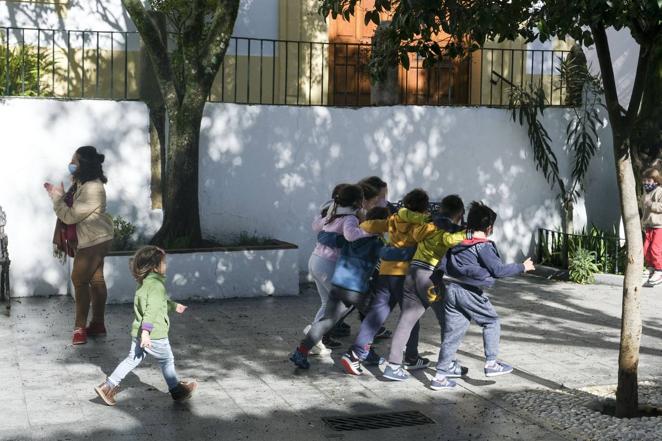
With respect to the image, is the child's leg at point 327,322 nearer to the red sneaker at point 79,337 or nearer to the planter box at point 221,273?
the red sneaker at point 79,337

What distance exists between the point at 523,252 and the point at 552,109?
2.09m

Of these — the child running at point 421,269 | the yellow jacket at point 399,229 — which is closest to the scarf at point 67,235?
the yellow jacket at point 399,229

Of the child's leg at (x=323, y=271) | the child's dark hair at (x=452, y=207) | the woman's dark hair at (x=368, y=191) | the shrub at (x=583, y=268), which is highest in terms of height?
the woman's dark hair at (x=368, y=191)

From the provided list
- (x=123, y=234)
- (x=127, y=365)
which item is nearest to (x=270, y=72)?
(x=123, y=234)

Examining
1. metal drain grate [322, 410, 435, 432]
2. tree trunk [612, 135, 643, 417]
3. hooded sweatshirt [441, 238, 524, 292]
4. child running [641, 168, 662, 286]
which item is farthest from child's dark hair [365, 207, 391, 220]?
child running [641, 168, 662, 286]

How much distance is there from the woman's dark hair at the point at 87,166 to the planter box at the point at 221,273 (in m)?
2.27

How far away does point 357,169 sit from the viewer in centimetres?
1452

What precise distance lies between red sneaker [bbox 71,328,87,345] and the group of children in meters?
2.12

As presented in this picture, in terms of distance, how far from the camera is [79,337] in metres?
10.1

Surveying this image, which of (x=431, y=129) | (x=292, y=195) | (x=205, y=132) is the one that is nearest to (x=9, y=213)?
(x=205, y=132)

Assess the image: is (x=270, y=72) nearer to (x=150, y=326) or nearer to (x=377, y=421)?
(x=150, y=326)

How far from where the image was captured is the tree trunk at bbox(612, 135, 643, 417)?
7.86m

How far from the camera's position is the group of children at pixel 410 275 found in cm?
860

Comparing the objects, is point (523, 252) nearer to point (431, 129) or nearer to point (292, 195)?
point (431, 129)
